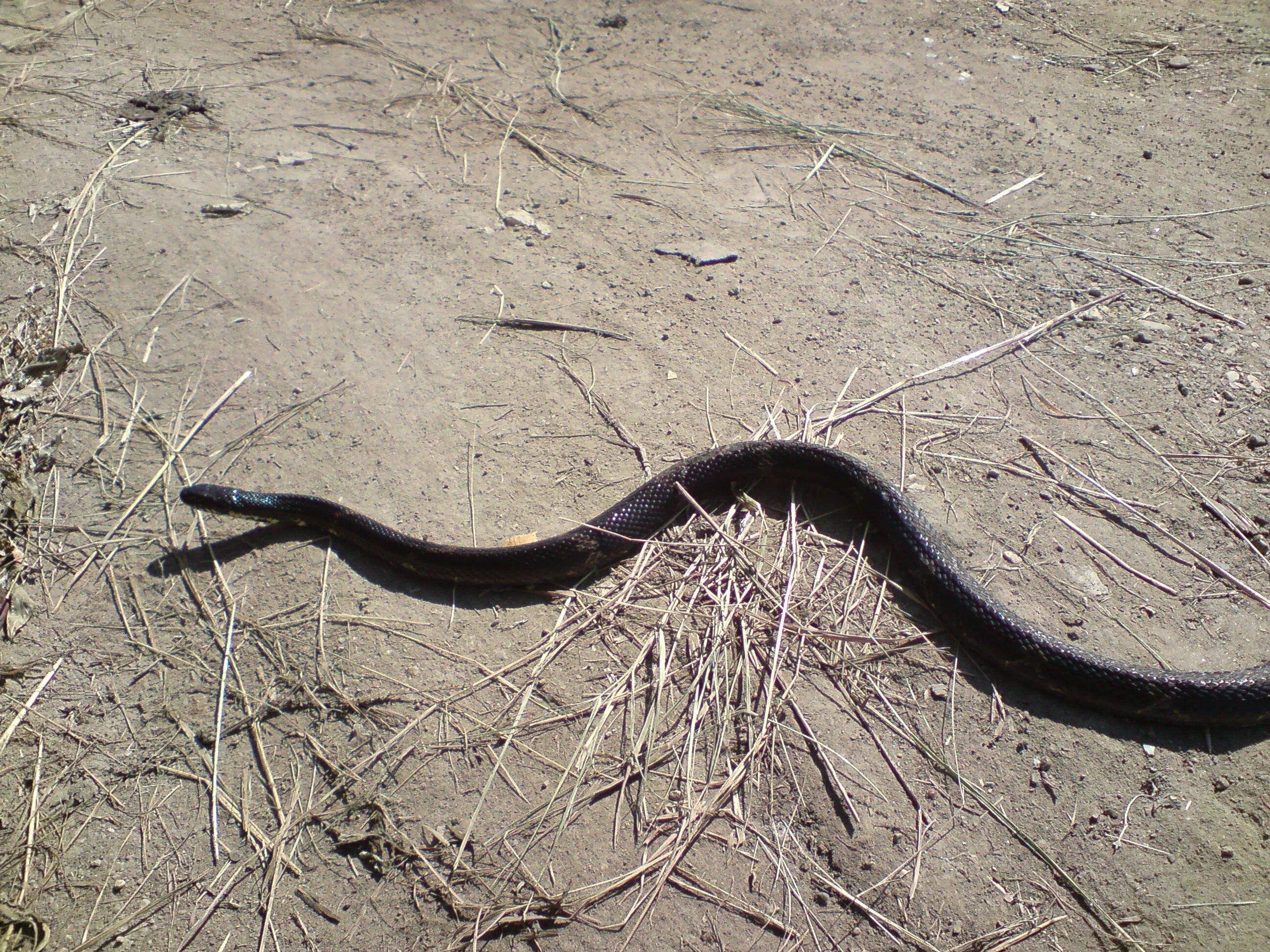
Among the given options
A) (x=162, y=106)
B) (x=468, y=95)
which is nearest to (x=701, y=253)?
(x=468, y=95)

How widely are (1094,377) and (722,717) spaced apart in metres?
3.09

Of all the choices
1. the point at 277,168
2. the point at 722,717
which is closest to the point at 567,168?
the point at 277,168

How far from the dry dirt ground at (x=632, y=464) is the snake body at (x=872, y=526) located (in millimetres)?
124

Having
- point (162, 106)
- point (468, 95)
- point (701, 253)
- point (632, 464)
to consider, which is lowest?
point (632, 464)

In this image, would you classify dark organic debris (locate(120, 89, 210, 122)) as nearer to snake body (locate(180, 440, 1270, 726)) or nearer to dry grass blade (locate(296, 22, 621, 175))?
dry grass blade (locate(296, 22, 621, 175))

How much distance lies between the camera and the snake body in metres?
3.14

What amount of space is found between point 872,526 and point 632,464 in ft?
4.40

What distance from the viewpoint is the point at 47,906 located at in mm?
2955

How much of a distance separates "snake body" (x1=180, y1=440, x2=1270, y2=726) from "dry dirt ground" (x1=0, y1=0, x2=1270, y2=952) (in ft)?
0.41

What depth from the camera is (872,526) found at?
3.93 metres

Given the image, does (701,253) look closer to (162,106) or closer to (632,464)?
(632,464)

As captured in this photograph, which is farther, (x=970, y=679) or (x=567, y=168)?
(x=567, y=168)

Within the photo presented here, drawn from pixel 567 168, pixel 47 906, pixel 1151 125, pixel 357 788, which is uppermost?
pixel 1151 125

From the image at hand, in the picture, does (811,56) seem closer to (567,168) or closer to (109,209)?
(567,168)
